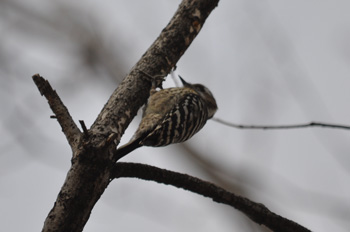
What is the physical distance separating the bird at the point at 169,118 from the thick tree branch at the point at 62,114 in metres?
1.11

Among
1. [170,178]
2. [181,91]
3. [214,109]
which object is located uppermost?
[214,109]

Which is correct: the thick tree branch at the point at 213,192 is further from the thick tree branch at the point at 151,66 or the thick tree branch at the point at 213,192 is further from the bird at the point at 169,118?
the bird at the point at 169,118

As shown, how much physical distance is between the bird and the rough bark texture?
0.38 meters

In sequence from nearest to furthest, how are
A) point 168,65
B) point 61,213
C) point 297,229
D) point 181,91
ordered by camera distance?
point 61,213 → point 297,229 → point 168,65 → point 181,91

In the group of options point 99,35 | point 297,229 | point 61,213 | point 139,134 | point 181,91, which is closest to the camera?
point 61,213

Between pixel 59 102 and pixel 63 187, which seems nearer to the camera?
pixel 63 187

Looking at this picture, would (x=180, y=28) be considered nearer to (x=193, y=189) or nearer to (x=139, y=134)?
(x=139, y=134)

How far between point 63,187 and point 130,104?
94 cm

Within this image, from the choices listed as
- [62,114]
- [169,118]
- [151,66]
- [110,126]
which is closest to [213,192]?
[110,126]

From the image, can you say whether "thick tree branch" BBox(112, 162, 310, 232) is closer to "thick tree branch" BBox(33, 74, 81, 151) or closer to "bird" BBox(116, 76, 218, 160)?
"thick tree branch" BBox(33, 74, 81, 151)

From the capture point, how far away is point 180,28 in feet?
12.1

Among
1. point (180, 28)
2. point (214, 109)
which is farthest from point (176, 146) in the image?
point (180, 28)

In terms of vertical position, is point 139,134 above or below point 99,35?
below

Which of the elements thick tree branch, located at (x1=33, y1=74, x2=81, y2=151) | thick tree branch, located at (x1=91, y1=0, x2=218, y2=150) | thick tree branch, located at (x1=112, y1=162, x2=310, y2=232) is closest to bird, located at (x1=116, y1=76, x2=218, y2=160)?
thick tree branch, located at (x1=91, y1=0, x2=218, y2=150)
